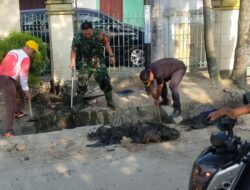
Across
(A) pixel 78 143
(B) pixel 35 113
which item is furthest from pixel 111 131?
(B) pixel 35 113

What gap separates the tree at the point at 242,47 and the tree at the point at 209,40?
421 millimetres

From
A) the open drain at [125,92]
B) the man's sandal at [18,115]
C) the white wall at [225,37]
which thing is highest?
the white wall at [225,37]

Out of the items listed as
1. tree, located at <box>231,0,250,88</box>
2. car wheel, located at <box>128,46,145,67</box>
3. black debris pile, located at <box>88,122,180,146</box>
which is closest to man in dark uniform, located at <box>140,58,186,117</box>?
black debris pile, located at <box>88,122,180,146</box>

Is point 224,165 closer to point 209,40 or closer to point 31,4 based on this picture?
point 209,40

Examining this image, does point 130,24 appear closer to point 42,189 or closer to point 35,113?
point 35,113

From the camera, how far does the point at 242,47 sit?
32.7 ft

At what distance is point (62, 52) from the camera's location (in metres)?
10.5

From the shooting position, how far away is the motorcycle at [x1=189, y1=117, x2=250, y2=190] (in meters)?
2.59

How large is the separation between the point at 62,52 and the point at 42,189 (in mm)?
5784

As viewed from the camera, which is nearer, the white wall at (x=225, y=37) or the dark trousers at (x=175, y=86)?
the dark trousers at (x=175, y=86)

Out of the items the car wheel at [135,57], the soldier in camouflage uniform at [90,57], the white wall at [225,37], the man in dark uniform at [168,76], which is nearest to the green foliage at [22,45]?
the soldier in camouflage uniform at [90,57]

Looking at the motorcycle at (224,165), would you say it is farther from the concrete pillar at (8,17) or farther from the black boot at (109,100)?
the concrete pillar at (8,17)

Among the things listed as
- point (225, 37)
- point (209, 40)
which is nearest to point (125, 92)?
point (209, 40)

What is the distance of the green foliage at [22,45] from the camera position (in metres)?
9.38
